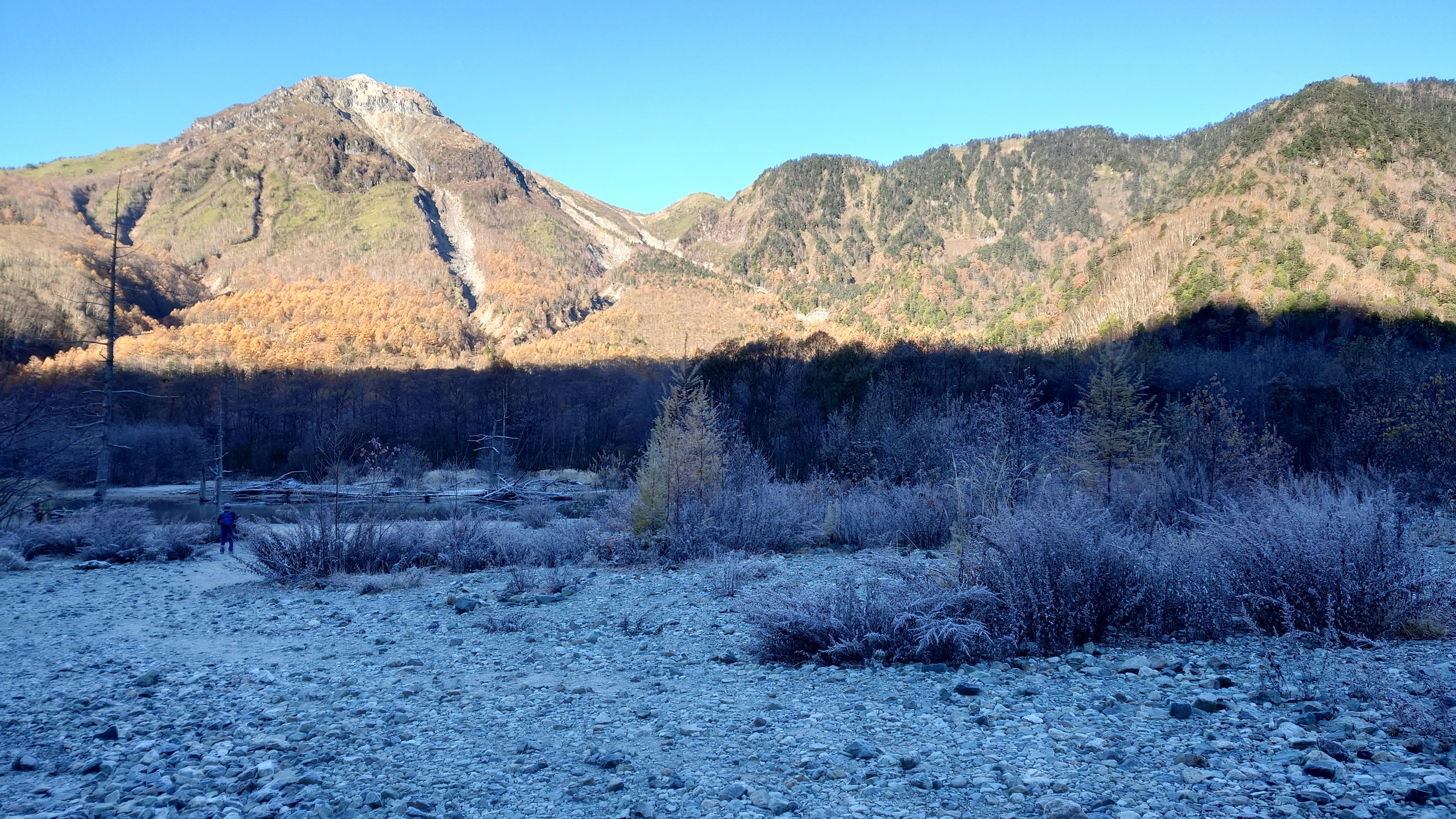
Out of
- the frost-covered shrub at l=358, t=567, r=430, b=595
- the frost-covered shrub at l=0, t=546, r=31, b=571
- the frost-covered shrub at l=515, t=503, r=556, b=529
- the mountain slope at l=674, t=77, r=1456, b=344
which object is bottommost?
the frost-covered shrub at l=515, t=503, r=556, b=529

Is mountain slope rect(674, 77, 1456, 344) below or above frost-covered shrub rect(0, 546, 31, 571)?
above

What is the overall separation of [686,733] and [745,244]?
446ft

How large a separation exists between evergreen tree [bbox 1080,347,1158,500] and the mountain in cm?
3596

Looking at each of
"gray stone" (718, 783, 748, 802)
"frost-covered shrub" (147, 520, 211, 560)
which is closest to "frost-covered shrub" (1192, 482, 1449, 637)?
"gray stone" (718, 783, 748, 802)

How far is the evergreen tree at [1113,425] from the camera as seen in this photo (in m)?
15.5

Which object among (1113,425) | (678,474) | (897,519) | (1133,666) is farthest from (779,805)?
(1113,425)

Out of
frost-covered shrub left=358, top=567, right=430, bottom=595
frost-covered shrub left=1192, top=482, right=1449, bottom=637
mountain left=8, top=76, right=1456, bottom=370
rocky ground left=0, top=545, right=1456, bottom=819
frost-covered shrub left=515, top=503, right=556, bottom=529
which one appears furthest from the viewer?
mountain left=8, top=76, right=1456, bottom=370

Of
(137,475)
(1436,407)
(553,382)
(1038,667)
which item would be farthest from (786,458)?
(553,382)

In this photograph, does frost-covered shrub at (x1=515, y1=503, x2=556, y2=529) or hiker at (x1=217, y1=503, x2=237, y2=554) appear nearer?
hiker at (x1=217, y1=503, x2=237, y2=554)

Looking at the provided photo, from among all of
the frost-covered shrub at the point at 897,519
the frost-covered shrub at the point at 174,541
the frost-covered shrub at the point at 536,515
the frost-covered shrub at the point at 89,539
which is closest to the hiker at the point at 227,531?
the frost-covered shrub at the point at 174,541

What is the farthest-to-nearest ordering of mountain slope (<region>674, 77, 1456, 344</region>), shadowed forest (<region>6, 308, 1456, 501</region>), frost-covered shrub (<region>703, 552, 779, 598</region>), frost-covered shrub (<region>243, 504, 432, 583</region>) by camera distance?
mountain slope (<region>674, 77, 1456, 344</region>), shadowed forest (<region>6, 308, 1456, 501</region>), frost-covered shrub (<region>243, 504, 432, 583</region>), frost-covered shrub (<region>703, 552, 779, 598</region>)

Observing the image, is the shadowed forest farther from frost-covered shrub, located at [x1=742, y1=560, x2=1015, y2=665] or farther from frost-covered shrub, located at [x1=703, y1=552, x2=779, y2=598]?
frost-covered shrub, located at [x1=742, y1=560, x2=1015, y2=665]

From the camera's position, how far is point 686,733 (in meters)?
4.30

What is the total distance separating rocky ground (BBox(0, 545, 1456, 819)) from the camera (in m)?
3.23
